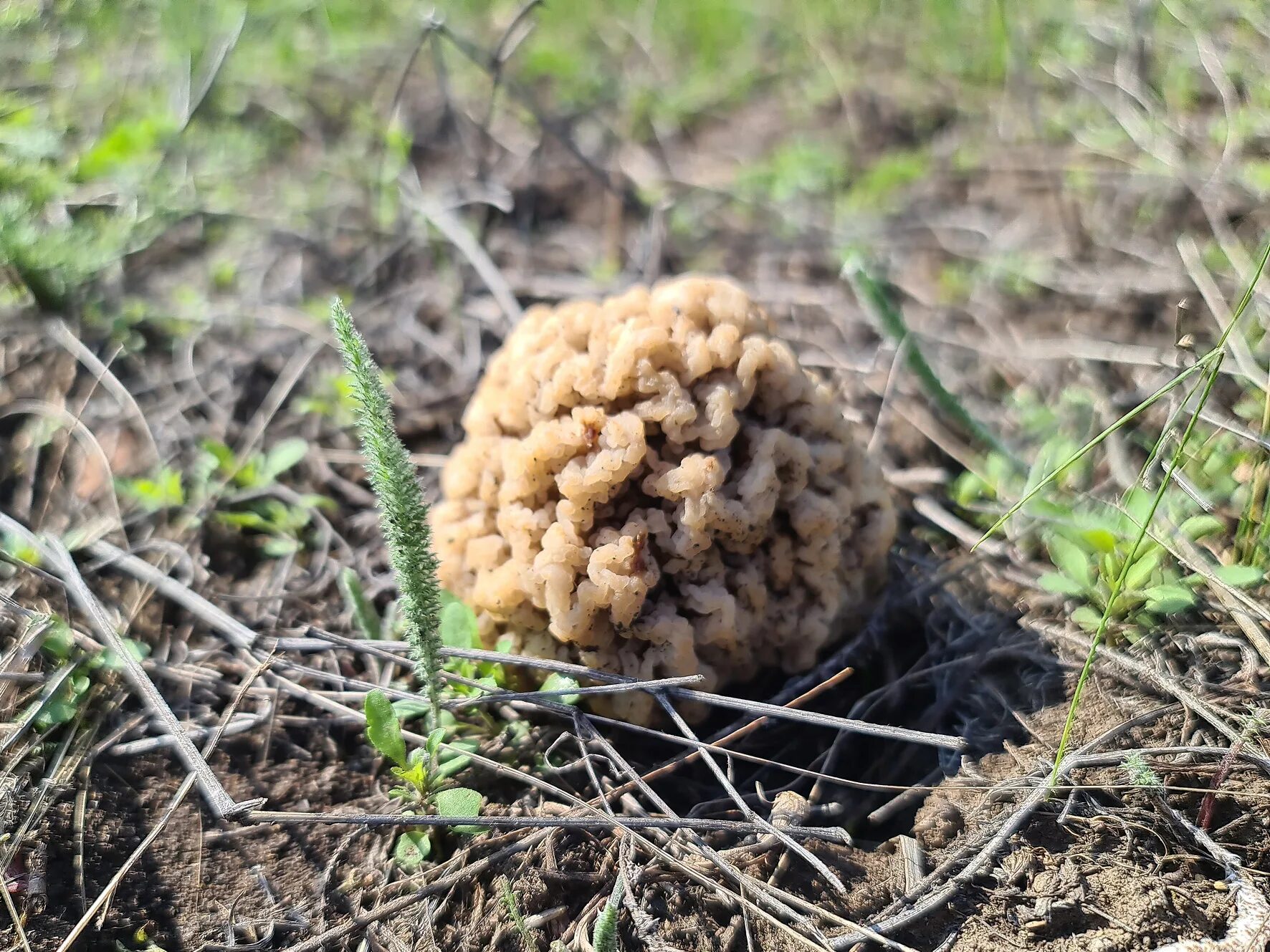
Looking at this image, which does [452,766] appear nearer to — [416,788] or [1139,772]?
[416,788]

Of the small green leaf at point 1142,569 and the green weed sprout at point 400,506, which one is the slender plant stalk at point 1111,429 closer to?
the small green leaf at point 1142,569

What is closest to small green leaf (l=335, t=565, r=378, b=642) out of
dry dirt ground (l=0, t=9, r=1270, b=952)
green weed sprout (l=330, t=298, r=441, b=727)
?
dry dirt ground (l=0, t=9, r=1270, b=952)

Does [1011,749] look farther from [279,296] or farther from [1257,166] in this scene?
[279,296]

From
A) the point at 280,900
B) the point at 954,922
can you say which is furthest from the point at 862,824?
the point at 280,900

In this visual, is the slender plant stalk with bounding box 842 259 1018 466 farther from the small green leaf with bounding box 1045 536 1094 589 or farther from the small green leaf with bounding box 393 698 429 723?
the small green leaf with bounding box 393 698 429 723

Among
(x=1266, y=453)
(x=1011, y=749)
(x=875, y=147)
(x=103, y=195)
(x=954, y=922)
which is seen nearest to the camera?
(x=954, y=922)

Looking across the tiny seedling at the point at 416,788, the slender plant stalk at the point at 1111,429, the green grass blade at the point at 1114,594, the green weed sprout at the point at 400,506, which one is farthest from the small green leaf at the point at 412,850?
the slender plant stalk at the point at 1111,429

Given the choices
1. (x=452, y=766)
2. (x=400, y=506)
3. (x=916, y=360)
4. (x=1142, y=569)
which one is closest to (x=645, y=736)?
(x=452, y=766)
